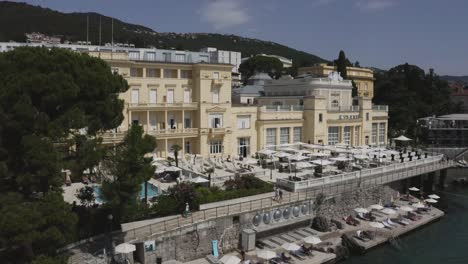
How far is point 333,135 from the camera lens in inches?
2283

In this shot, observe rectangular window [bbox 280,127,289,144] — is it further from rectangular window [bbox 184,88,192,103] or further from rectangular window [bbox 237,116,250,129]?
rectangular window [bbox 184,88,192,103]

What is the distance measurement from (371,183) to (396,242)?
8321mm

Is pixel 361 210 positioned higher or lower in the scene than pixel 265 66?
A: lower

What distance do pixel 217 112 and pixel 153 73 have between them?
8.78 metres

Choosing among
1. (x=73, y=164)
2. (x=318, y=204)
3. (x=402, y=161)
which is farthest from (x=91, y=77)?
(x=402, y=161)

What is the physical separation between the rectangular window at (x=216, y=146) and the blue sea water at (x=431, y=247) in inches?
888

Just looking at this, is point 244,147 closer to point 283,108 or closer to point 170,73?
point 283,108

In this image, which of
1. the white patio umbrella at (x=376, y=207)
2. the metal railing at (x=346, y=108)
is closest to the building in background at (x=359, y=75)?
the metal railing at (x=346, y=108)

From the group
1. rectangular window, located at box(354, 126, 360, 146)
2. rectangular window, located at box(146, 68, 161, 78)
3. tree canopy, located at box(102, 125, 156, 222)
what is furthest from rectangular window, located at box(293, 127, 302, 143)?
tree canopy, located at box(102, 125, 156, 222)

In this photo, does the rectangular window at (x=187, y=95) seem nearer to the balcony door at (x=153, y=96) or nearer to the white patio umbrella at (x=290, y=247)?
the balcony door at (x=153, y=96)

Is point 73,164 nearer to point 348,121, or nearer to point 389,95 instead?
point 348,121

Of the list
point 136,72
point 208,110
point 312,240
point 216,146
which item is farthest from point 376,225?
point 136,72

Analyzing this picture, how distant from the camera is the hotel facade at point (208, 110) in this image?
4453 cm

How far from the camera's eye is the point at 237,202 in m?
32.2
